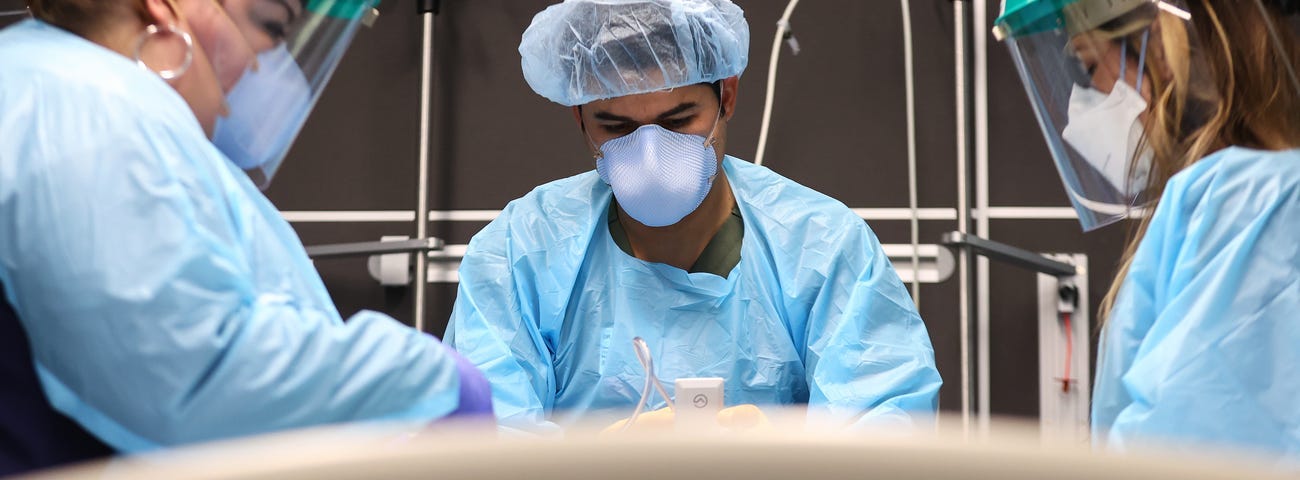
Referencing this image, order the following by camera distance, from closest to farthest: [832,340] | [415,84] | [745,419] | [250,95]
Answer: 1. [250,95]
2. [745,419]
3. [832,340]
4. [415,84]

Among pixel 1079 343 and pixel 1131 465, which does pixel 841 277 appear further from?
pixel 1131 465

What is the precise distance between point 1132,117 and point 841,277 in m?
0.46

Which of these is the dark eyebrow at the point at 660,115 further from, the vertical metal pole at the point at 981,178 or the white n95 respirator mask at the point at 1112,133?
the vertical metal pole at the point at 981,178

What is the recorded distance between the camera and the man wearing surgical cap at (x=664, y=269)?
168cm

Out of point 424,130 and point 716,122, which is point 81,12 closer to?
point 716,122

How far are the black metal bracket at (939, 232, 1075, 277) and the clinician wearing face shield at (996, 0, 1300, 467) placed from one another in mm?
611

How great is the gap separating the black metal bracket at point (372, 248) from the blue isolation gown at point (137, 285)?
4.65 feet

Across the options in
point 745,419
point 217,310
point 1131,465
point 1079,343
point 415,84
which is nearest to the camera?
point 1131,465

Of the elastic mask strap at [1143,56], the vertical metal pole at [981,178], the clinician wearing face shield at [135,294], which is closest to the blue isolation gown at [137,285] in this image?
the clinician wearing face shield at [135,294]

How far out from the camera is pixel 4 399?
35.4 inches

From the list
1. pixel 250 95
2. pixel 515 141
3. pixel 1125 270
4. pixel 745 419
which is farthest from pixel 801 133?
pixel 250 95

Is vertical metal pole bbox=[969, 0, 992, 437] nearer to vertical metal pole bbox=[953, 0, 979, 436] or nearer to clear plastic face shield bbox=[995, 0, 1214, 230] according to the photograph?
vertical metal pole bbox=[953, 0, 979, 436]

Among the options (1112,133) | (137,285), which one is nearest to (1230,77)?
(1112,133)

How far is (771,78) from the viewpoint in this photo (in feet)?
8.31
